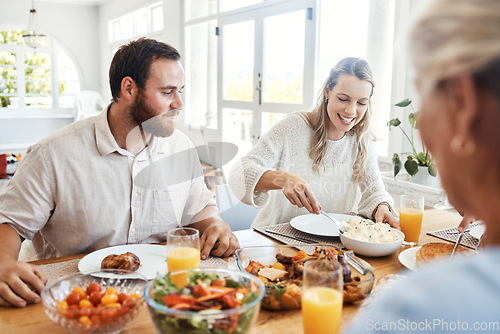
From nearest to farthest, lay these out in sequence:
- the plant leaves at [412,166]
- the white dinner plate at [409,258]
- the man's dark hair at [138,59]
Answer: the white dinner plate at [409,258], the man's dark hair at [138,59], the plant leaves at [412,166]

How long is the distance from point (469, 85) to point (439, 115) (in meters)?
0.06

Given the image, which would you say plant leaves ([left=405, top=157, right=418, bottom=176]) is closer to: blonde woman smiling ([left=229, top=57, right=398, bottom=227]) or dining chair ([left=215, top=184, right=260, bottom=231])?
blonde woman smiling ([left=229, top=57, right=398, bottom=227])

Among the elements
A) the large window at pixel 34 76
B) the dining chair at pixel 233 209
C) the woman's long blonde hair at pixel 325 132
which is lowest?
the dining chair at pixel 233 209

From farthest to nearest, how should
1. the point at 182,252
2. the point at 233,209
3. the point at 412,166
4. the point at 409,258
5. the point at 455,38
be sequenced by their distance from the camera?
the point at 412,166
the point at 233,209
the point at 409,258
the point at 182,252
the point at 455,38

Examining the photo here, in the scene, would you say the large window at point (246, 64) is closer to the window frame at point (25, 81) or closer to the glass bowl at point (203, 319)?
the glass bowl at point (203, 319)

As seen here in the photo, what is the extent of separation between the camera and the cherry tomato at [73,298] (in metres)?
0.88

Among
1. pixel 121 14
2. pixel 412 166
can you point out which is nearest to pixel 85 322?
pixel 412 166

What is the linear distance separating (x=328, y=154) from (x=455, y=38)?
1.76 meters

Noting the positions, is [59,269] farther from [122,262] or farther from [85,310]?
[85,310]

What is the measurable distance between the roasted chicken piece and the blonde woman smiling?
0.84 metres

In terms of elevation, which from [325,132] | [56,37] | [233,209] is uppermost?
[56,37]

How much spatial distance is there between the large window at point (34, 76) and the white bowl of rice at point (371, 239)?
9.00 meters

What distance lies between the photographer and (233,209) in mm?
2082

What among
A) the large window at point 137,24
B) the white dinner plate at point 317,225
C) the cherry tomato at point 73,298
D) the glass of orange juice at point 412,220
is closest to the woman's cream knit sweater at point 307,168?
the white dinner plate at point 317,225
